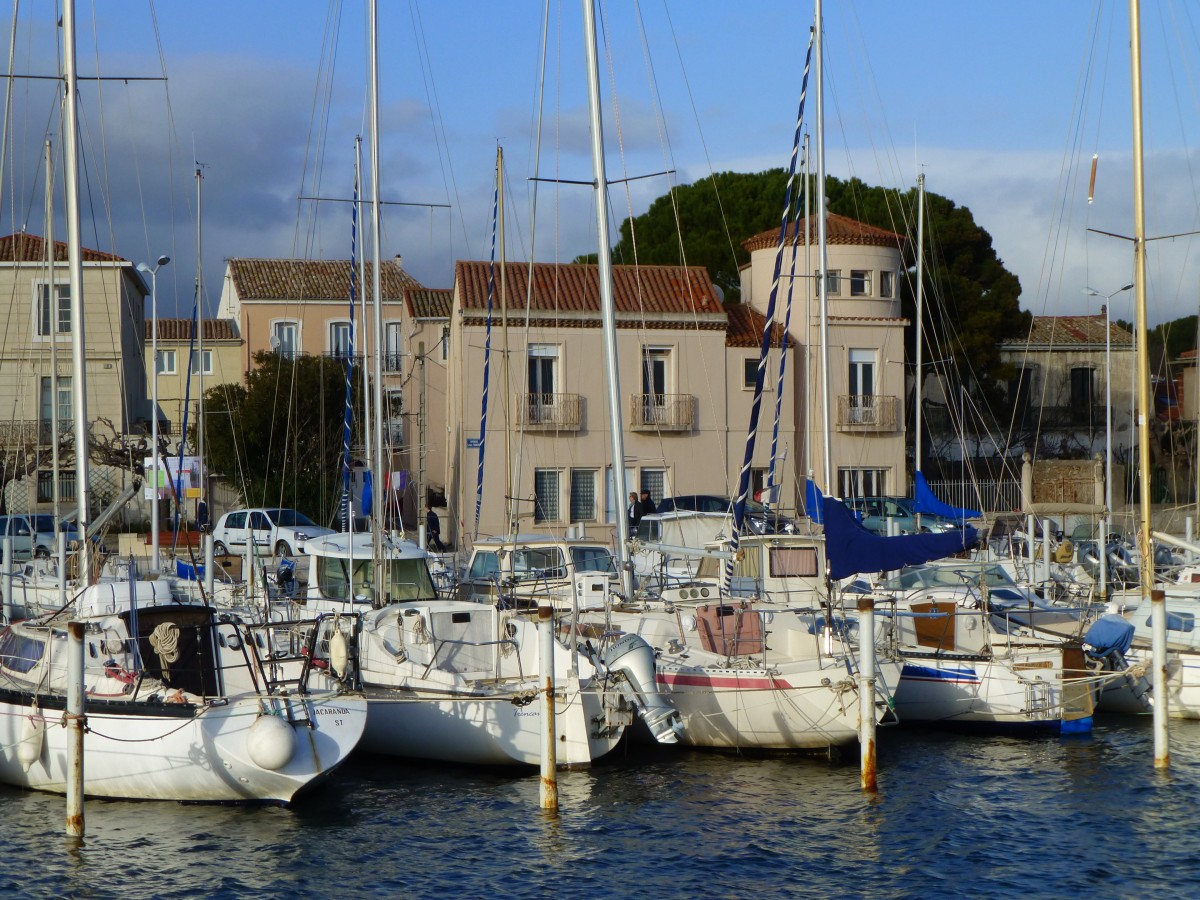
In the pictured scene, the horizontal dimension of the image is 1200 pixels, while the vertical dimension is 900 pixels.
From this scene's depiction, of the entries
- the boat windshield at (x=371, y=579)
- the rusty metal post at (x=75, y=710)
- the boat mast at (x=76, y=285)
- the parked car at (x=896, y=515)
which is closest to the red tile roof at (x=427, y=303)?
the parked car at (x=896, y=515)

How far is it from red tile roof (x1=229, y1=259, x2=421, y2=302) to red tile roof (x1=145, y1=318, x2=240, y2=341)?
1.99 meters

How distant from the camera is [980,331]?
52.1 metres

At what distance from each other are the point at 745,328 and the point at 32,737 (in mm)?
30181

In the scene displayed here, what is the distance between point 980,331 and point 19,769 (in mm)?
42063

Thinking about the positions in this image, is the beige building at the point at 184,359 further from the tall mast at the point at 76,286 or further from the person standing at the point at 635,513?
the tall mast at the point at 76,286

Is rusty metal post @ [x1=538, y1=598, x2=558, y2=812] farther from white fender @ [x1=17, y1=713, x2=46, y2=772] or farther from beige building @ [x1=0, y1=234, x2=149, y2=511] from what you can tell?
beige building @ [x1=0, y1=234, x2=149, y2=511]

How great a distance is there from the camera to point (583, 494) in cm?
4044

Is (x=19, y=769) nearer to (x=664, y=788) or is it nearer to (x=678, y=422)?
(x=664, y=788)

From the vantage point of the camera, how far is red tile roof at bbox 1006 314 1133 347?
2229 inches

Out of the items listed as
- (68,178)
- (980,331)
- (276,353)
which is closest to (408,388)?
(276,353)

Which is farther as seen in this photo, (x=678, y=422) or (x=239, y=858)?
(x=678, y=422)

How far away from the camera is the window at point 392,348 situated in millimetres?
52344

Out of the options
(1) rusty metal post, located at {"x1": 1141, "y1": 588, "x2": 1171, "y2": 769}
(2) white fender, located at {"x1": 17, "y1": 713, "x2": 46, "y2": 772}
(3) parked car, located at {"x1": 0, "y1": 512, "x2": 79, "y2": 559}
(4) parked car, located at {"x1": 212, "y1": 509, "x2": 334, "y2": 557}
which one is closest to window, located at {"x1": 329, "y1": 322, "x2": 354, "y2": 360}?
(4) parked car, located at {"x1": 212, "y1": 509, "x2": 334, "y2": 557}

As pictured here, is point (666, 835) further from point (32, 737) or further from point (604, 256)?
point (604, 256)
